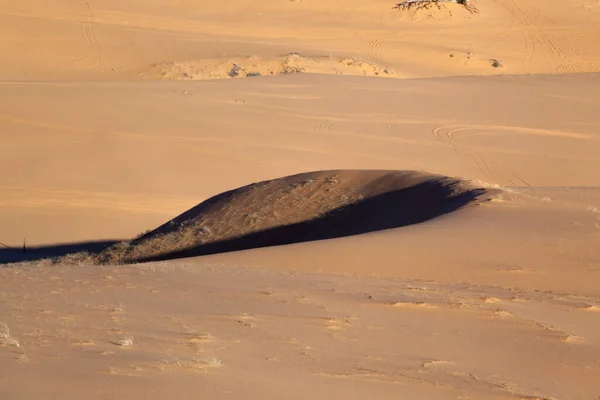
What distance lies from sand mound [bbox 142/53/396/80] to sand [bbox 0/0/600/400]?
117 mm

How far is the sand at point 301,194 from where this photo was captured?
15.4ft

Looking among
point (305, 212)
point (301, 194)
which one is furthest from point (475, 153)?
point (305, 212)

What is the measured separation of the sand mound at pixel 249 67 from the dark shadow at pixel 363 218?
700 inches

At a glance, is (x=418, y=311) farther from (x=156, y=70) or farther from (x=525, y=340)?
(x=156, y=70)

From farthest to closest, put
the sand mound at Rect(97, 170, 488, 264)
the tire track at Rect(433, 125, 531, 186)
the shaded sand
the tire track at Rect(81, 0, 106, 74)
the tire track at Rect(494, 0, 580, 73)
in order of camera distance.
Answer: the tire track at Rect(494, 0, 580, 73), the tire track at Rect(81, 0, 106, 74), the tire track at Rect(433, 125, 531, 186), the shaded sand, the sand mound at Rect(97, 170, 488, 264)

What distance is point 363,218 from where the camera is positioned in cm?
1030

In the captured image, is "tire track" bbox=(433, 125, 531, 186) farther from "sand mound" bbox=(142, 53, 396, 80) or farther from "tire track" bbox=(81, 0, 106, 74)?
"tire track" bbox=(81, 0, 106, 74)

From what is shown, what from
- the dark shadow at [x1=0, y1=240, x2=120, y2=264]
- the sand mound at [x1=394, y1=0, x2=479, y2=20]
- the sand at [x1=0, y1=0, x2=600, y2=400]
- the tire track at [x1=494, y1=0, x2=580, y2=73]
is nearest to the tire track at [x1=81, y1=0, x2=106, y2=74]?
the sand at [x1=0, y1=0, x2=600, y2=400]

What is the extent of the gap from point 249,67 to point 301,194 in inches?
721

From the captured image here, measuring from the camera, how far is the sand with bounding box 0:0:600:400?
4.69m

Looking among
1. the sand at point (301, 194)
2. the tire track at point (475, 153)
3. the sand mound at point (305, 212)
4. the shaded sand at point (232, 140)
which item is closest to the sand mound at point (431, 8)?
the sand at point (301, 194)

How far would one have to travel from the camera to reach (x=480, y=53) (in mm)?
33781

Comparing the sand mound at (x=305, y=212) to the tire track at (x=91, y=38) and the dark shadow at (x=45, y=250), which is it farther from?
the tire track at (x=91, y=38)

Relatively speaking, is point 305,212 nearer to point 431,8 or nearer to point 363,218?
point 363,218
